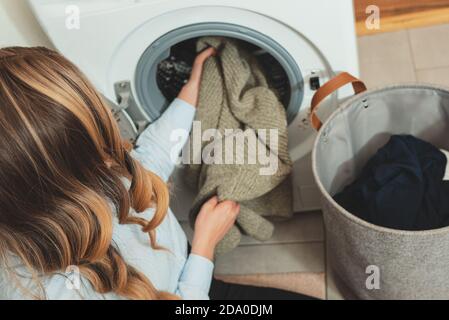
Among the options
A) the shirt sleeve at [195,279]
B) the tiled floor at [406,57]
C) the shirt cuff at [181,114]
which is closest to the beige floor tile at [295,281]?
the shirt sleeve at [195,279]

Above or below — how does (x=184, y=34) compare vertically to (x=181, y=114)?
above

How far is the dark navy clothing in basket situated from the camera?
3.18 ft

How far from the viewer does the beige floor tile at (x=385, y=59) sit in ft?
4.88

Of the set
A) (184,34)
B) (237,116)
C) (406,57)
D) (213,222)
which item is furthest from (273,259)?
(406,57)

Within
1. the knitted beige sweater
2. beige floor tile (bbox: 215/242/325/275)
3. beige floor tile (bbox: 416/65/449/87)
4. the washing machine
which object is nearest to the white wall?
the washing machine

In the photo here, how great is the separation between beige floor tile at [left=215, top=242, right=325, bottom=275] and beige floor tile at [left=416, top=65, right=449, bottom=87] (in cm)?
60

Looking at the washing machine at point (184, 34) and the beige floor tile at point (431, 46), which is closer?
the washing machine at point (184, 34)

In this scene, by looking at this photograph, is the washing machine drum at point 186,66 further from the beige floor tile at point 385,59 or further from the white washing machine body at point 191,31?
the beige floor tile at point 385,59

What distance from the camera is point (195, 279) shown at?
3.01ft

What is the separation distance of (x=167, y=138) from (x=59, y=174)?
38 cm

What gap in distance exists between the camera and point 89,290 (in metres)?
0.75

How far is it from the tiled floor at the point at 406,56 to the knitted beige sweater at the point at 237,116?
57 cm

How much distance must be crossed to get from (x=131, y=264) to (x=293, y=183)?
51cm

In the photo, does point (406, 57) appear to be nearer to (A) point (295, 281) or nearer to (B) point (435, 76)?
(B) point (435, 76)
